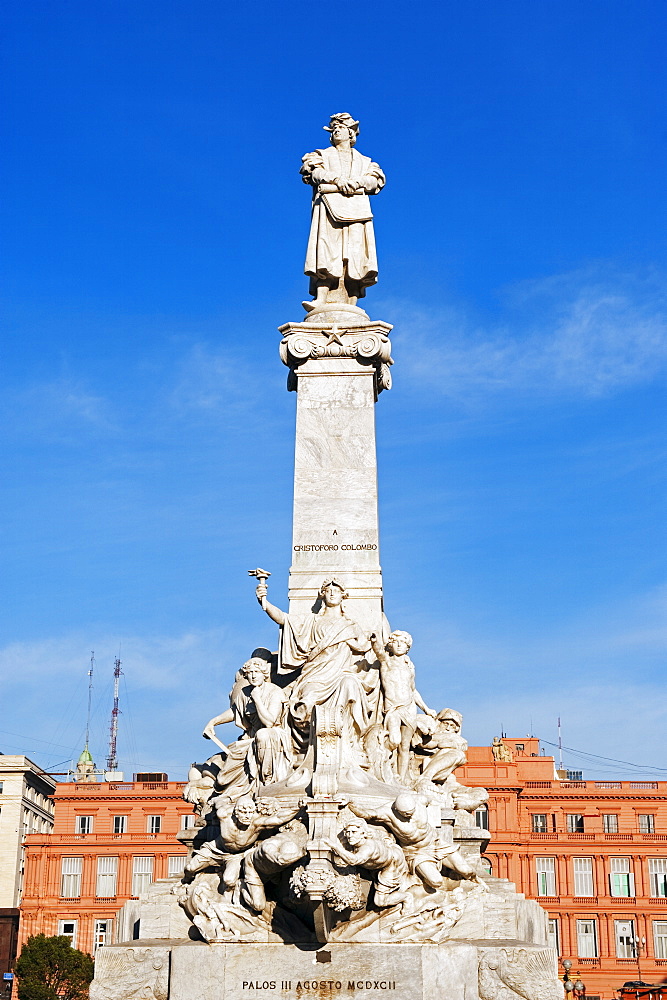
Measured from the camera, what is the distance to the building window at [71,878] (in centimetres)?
7144

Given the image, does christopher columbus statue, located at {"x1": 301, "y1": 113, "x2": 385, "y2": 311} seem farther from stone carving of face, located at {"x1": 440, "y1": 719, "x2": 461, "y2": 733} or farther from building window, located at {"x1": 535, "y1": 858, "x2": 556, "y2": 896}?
building window, located at {"x1": 535, "y1": 858, "x2": 556, "y2": 896}

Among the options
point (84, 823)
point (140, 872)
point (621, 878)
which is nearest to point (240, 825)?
point (140, 872)

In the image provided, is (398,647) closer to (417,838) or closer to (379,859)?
(417,838)

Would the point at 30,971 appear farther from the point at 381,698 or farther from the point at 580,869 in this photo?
the point at 381,698

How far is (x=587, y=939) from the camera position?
67.8 m

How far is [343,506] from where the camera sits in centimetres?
2345

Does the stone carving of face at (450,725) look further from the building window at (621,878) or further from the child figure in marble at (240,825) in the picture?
the building window at (621,878)

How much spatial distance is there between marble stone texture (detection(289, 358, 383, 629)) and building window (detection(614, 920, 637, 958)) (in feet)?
168

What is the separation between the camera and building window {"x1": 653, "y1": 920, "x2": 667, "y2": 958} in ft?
222

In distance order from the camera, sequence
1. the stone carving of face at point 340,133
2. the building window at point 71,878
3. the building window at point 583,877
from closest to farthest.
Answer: the stone carving of face at point 340,133, the building window at point 583,877, the building window at point 71,878

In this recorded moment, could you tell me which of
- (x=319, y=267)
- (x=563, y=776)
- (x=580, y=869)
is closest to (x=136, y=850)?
(x=580, y=869)

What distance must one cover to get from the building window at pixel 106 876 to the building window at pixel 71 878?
129cm

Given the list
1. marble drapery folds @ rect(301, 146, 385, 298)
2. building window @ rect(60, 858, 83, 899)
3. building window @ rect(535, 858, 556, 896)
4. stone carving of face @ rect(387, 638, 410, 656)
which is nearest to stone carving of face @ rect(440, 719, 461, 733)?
stone carving of face @ rect(387, 638, 410, 656)

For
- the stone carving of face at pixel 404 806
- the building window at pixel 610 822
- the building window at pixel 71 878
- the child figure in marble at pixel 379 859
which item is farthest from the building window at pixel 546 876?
the stone carving of face at pixel 404 806
